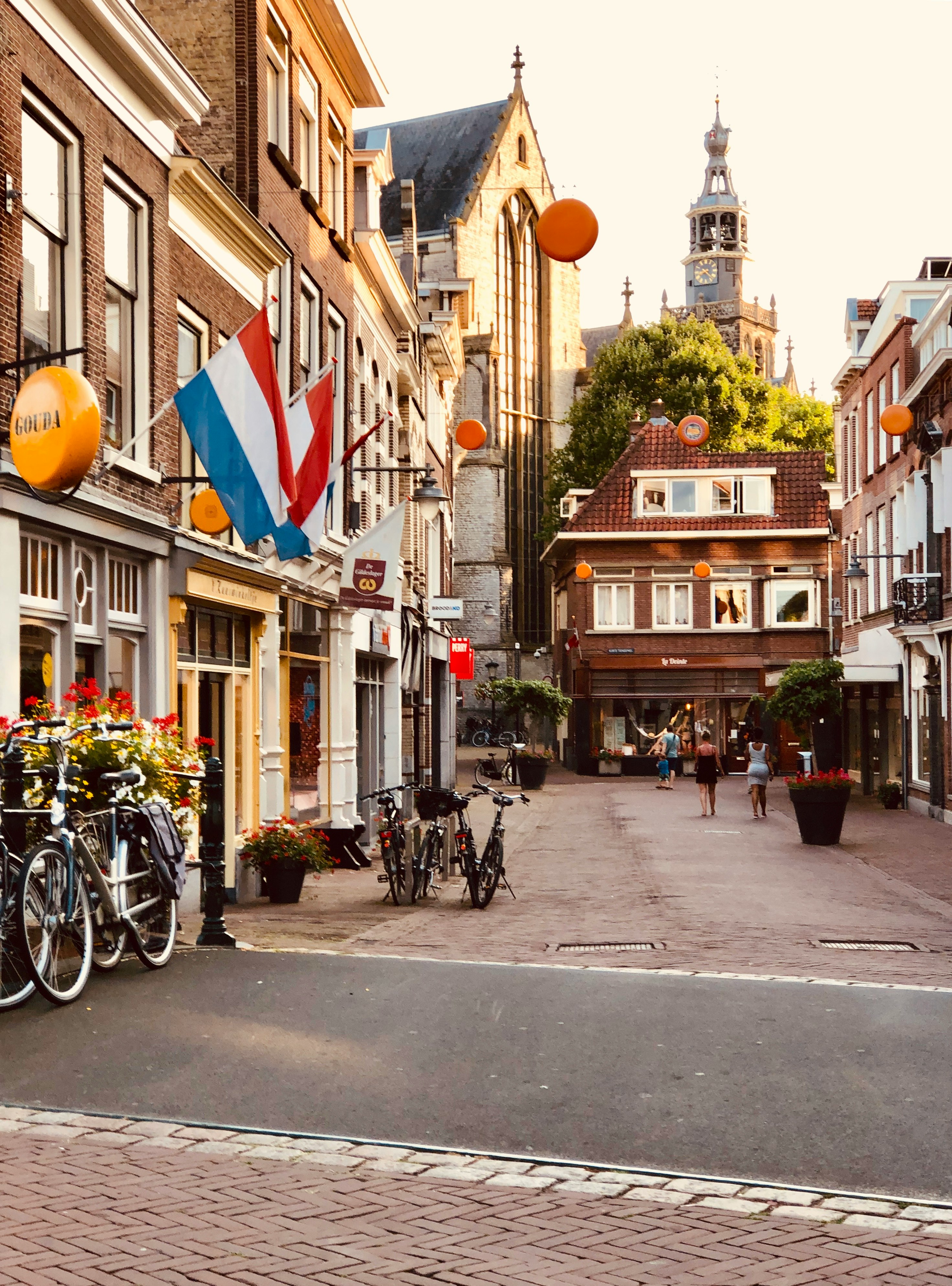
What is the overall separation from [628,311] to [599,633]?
46.1 meters

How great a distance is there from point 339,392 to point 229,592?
7477 millimetres

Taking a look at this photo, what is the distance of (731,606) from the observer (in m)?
52.4

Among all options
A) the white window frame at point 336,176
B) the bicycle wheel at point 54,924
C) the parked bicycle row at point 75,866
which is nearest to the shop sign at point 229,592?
the parked bicycle row at point 75,866

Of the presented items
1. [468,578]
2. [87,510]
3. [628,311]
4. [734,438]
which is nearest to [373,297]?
[87,510]

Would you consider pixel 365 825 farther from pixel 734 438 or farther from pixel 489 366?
pixel 489 366

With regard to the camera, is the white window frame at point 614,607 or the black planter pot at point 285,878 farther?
the white window frame at point 614,607

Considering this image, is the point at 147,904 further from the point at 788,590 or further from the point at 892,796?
the point at 788,590

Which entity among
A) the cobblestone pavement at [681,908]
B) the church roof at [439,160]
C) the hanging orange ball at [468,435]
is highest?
the church roof at [439,160]

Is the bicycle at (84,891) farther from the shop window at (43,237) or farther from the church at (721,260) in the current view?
the church at (721,260)

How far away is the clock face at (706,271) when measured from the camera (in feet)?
384

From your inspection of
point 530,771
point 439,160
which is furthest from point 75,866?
point 439,160

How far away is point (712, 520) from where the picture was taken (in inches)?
2083

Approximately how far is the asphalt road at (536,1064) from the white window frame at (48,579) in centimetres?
303

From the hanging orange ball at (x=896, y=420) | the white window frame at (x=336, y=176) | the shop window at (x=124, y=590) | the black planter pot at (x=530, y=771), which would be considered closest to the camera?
the shop window at (x=124, y=590)
